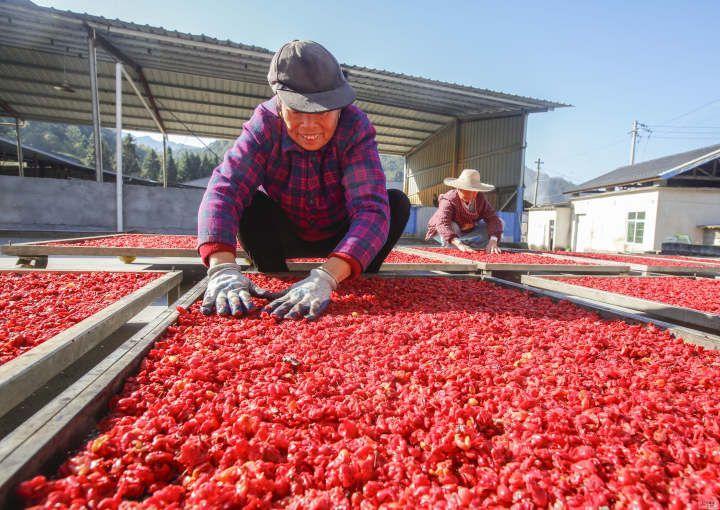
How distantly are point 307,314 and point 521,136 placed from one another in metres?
12.5

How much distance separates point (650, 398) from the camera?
3.71 ft

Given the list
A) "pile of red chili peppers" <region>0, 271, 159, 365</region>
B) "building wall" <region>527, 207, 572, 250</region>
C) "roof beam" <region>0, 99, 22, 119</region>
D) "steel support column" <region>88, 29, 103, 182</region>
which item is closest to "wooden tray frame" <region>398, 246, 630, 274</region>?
"pile of red chili peppers" <region>0, 271, 159, 365</region>

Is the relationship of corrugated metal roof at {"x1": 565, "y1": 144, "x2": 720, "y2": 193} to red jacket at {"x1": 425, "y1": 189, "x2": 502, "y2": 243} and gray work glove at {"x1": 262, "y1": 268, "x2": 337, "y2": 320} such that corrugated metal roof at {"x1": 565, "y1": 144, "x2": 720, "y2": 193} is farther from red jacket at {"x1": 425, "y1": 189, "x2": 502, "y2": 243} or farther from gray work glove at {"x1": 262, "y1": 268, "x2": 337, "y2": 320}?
gray work glove at {"x1": 262, "y1": 268, "x2": 337, "y2": 320}

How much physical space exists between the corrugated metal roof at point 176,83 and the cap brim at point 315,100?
8.34 metres

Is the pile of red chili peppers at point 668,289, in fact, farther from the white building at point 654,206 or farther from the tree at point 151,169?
the tree at point 151,169

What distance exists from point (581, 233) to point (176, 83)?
19022 millimetres

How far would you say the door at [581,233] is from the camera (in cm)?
1977

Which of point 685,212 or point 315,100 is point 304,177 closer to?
point 315,100

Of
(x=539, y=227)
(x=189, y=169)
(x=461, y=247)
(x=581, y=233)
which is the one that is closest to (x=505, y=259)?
(x=461, y=247)

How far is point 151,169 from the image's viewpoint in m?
45.2

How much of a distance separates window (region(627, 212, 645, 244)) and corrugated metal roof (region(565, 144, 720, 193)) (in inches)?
62.6

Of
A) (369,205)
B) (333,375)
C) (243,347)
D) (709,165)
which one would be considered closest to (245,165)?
(369,205)

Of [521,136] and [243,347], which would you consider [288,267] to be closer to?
[243,347]

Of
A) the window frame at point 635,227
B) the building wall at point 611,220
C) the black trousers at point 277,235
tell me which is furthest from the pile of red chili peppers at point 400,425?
the window frame at point 635,227
